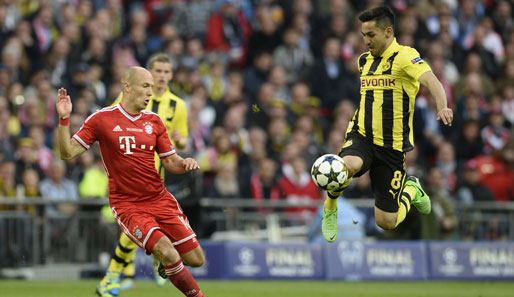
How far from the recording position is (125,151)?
1005cm

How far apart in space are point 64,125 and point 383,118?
3730mm

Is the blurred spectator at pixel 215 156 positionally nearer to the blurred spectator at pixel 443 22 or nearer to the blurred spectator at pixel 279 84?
the blurred spectator at pixel 279 84

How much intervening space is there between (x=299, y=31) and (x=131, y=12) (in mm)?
3710

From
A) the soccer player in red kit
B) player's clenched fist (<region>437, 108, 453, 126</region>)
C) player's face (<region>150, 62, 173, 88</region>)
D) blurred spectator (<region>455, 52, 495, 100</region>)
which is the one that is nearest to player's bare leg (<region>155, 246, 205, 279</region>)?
the soccer player in red kit

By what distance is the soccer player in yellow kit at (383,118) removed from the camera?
35.6 ft

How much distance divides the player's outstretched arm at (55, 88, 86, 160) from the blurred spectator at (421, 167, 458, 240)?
9494mm

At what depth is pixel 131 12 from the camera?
68.9 feet

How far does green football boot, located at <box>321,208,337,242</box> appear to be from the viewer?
11.4m

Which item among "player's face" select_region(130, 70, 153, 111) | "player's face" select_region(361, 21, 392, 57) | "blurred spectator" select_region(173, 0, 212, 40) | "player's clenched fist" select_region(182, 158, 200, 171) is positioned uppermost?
"blurred spectator" select_region(173, 0, 212, 40)

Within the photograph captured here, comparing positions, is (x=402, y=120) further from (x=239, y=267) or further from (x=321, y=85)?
(x=321, y=85)

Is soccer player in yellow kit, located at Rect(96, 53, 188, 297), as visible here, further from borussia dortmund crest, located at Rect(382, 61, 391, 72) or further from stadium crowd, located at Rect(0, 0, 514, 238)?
stadium crowd, located at Rect(0, 0, 514, 238)

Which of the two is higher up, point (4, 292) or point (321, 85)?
point (321, 85)

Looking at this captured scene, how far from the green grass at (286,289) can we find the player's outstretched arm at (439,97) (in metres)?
3.93

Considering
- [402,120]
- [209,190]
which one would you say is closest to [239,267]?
[209,190]
